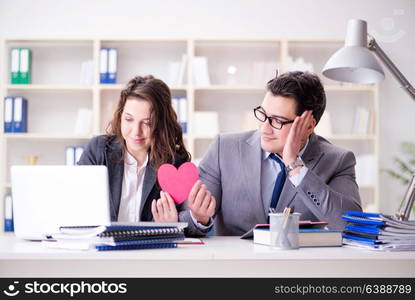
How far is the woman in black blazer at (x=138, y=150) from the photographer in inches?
95.3

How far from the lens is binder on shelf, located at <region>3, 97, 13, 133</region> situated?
4727mm

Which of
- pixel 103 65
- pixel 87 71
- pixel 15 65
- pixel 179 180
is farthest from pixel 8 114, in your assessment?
pixel 179 180

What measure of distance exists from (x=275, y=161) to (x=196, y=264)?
1068 mm

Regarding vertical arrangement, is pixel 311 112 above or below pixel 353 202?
above

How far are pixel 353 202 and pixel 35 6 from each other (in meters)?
3.76

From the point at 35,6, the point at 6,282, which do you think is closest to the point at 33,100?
the point at 35,6

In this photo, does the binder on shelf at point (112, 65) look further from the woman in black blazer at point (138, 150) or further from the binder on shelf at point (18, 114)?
the woman in black blazer at point (138, 150)

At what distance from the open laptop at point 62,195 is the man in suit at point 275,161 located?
2.48 ft

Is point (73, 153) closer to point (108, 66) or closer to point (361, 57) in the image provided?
point (108, 66)

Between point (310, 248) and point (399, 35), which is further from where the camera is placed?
point (399, 35)

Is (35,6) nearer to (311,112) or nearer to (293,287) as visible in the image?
(311,112)

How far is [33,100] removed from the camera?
4.96m

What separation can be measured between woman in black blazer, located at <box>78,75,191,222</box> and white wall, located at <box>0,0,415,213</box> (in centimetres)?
256

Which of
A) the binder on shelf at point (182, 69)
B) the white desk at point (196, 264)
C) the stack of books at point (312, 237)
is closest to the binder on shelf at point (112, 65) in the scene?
the binder on shelf at point (182, 69)
